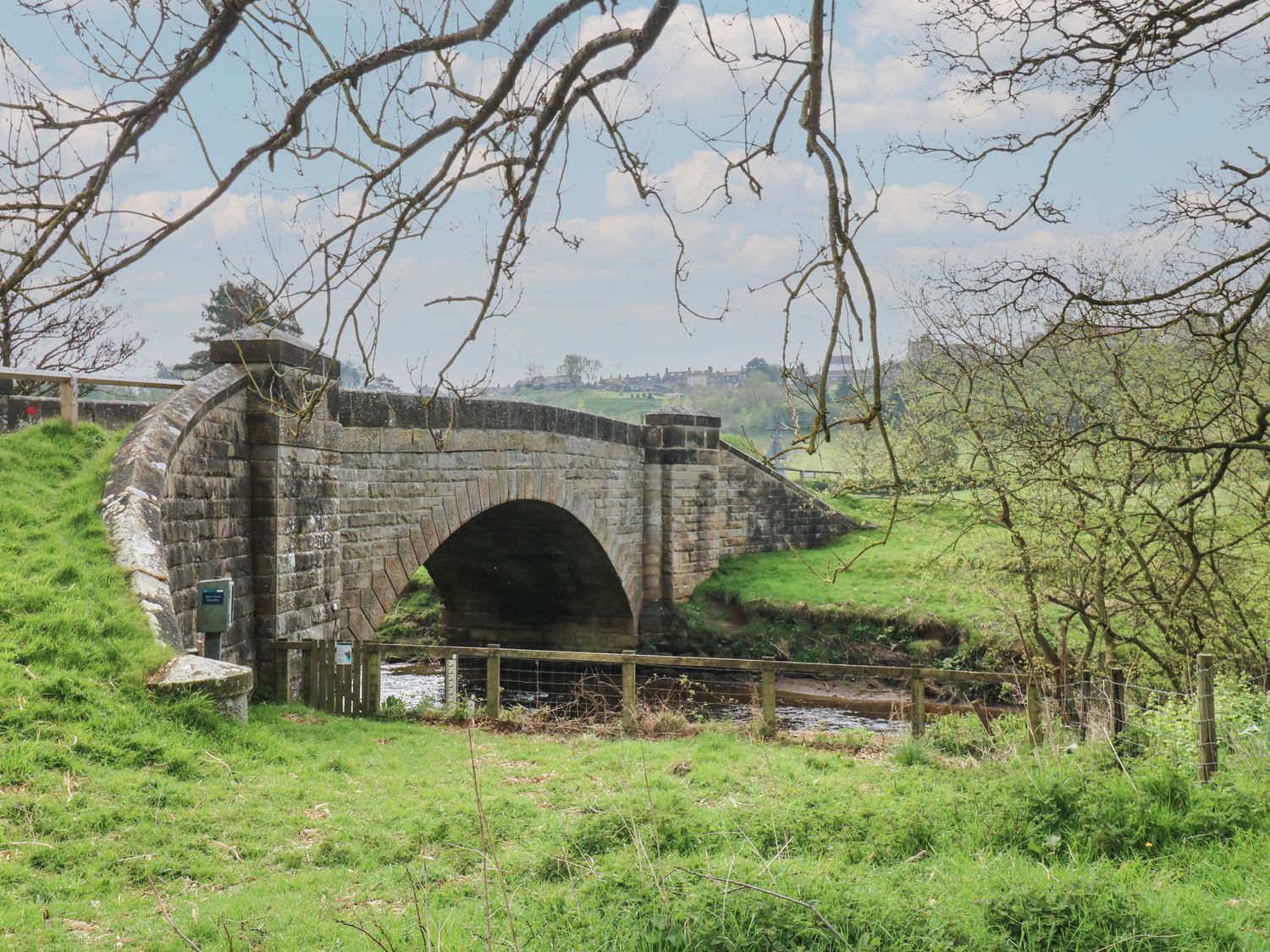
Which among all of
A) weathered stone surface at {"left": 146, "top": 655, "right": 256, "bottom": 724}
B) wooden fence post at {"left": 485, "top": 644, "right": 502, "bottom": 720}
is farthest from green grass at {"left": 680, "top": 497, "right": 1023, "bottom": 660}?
weathered stone surface at {"left": 146, "top": 655, "right": 256, "bottom": 724}

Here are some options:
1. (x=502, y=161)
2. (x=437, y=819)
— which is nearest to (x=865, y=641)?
(x=437, y=819)

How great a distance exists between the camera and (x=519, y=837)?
A: 5625 mm

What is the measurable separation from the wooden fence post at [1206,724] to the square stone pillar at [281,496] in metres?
6.84

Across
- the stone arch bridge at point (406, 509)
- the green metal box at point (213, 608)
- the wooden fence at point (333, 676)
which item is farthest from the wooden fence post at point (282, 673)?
the green metal box at point (213, 608)

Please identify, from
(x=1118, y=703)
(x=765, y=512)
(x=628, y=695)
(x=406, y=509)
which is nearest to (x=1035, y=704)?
(x=1118, y=703)

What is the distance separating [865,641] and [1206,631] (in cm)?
1029

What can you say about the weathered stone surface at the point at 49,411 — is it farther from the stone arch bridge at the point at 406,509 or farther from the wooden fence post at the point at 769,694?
the wooden fence post at the point at 769,694

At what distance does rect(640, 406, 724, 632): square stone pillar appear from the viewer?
2070 cm

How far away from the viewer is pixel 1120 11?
466cm

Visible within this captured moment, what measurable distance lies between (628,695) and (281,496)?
368 centimetres

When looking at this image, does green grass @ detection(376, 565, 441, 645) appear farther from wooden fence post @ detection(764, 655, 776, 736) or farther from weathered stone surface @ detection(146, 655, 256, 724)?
weathered stone surface @ detection(146, 655, 256, 724)

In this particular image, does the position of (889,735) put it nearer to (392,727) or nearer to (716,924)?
(392,727)

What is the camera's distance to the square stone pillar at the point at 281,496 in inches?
366

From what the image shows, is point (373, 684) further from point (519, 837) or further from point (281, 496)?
point (519, 837)
